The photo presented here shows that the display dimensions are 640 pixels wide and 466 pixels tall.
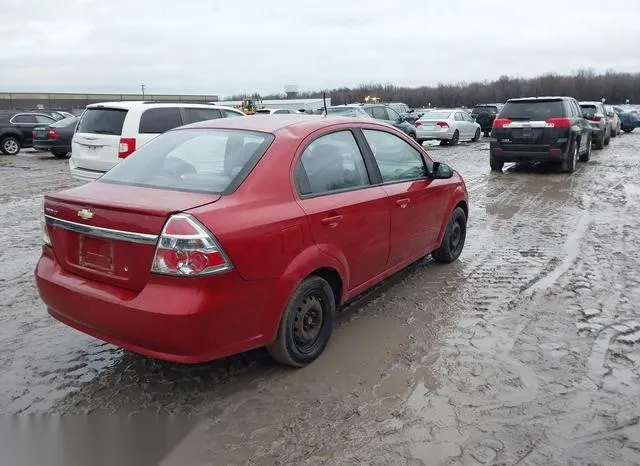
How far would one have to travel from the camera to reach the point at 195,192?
10.4 feet

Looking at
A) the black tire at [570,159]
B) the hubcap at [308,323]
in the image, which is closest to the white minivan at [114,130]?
the hubcap at [308,323]

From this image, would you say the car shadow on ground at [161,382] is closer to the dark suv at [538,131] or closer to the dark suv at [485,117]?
the dark suv at [538,131]

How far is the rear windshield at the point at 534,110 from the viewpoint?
12109 millimetres

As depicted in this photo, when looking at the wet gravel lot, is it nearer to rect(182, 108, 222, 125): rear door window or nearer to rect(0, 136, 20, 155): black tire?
rect(182, 108, 222, 125): rear door window

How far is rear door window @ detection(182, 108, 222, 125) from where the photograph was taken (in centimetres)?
969

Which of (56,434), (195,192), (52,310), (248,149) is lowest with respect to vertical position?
(56,434)

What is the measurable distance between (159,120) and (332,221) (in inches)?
253

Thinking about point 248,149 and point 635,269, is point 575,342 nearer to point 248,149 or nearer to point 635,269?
point 635,269

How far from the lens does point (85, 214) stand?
310 cm

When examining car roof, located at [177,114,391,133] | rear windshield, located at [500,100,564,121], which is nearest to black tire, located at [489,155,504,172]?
rear windshield, located at [500,100,564,121]

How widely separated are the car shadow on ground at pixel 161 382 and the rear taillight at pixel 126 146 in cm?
556

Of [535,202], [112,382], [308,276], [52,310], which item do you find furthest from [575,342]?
[535,202]

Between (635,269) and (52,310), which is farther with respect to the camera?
(635,269)

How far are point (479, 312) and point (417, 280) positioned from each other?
3.03 ft
